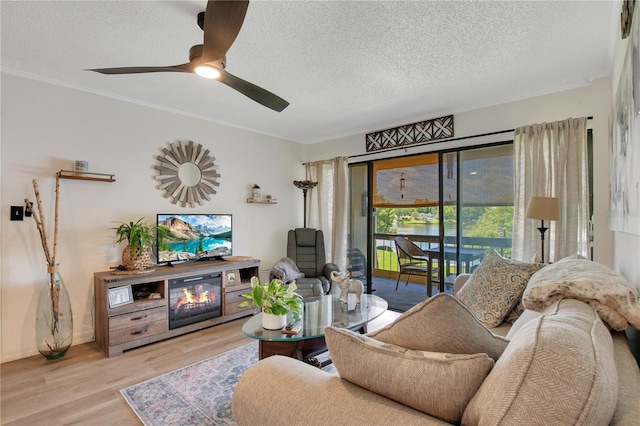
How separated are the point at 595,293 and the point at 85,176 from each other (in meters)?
3.87

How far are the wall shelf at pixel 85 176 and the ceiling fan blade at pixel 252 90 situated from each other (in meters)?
1.93

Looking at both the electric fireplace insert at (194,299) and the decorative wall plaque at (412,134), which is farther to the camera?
the decorative wall plaque at (412,134)

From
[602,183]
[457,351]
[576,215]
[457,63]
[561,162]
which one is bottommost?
[457,351]

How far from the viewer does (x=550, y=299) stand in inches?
47.6

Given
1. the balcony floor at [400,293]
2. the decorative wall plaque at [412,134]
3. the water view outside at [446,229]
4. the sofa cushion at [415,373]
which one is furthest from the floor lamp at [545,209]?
the sofa cushion at [415,373]

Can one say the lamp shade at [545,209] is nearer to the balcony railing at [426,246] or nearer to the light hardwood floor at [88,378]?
the balcony railing at [426,246]

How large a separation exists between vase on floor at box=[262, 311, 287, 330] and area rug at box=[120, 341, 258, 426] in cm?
58

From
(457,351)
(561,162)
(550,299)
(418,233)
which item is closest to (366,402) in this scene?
(457,351)

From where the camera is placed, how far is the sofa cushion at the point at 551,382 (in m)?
0.57

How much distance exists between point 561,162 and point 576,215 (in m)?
0.52

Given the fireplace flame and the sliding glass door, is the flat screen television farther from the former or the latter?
the sliding glass door

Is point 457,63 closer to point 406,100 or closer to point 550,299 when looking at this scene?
point 406,100

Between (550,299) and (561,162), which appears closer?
(550,299)

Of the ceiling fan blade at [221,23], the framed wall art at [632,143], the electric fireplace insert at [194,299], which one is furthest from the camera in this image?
the electric fireplace insert at [194,299]
